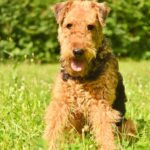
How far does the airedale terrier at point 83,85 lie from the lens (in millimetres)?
5402

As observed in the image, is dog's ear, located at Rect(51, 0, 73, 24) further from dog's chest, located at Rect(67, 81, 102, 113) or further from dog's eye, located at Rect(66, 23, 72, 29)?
dog's chest, located at Rect(67, 81, 102, 113)

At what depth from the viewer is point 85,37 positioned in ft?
17.7

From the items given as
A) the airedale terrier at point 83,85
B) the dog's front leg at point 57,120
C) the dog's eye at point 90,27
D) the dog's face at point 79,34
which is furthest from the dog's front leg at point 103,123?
the dog's eye at point 90,27

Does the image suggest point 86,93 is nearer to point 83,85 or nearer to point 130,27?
point 83,85

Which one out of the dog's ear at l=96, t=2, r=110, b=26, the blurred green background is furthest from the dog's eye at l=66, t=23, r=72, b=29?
the blurred green background

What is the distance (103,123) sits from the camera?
545 centimetres

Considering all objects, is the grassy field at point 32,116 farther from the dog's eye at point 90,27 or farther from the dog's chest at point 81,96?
the dog's eye at point 90,27

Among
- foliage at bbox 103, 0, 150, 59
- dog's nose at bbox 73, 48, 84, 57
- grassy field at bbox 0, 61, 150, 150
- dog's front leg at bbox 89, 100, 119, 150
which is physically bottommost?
foliage at bbox 103, 0, 150, 59

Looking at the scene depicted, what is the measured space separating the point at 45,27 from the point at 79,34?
973cm

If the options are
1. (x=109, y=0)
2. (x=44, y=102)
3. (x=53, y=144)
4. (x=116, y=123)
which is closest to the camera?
(x=53, y=144)

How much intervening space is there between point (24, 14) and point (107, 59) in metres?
9.74

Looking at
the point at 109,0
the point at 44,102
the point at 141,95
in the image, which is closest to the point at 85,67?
the point at 44,102

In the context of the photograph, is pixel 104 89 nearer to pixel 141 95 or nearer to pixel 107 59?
pixel 107 59

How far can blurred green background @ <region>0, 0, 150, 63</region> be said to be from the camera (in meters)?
14.9
